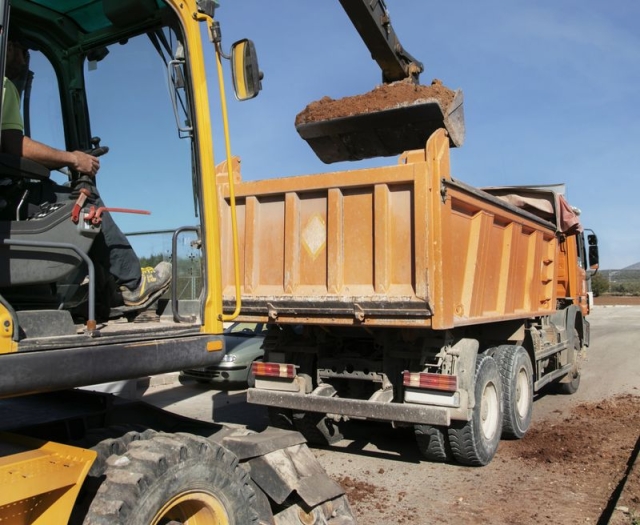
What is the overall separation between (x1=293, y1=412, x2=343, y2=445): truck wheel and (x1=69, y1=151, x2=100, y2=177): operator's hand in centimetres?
431

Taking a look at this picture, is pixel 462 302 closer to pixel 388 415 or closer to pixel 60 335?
pixel 388 415

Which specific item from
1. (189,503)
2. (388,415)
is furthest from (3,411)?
(388,415)

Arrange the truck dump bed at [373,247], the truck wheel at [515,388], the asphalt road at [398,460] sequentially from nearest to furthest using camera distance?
the asphalt road at [398,460], the truck dump bed at [373,247], the truck wheel at [515,388]

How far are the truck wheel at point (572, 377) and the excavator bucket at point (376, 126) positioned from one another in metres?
4.44

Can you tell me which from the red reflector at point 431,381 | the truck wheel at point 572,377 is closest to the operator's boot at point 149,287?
the red reflector at point 431,381

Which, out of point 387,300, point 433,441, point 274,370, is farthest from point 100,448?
point 433,441

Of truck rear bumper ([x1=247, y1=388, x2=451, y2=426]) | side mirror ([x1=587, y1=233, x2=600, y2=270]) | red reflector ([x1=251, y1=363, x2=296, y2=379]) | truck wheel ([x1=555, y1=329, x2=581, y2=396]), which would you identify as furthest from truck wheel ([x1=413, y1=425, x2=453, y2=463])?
side mirror ([x1=587, y1=233, x2=600, y2=270])

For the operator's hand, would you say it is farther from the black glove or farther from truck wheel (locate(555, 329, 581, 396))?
truck wheel (locate(555, 329, 581, 396))

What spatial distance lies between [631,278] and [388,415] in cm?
7868

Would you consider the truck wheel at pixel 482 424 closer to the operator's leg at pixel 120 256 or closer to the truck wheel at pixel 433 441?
the truck wheel at pixel 433 441

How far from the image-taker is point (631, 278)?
74.9m

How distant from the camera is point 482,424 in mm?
6117

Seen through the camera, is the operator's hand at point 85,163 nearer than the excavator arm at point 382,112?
Yes

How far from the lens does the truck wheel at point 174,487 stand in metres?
2.45
